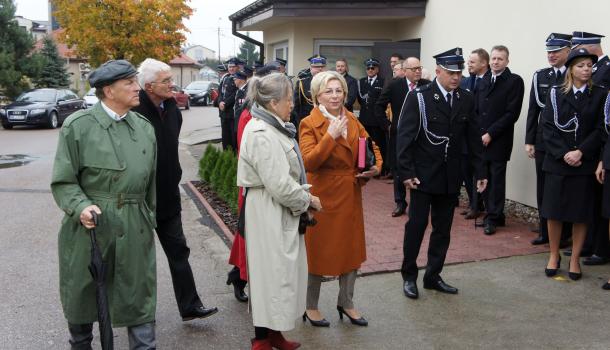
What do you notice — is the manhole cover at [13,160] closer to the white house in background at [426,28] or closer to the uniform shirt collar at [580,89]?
the white house in background at [426,28]

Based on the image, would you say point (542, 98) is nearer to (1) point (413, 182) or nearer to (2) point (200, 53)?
(1) point (413, 182)

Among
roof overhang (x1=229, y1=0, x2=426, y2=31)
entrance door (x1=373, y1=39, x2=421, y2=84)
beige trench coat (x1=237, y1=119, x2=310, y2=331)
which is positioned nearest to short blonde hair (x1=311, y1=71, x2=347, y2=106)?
beige trench coat (x1=237, y1=119, x2=310, y2=331)

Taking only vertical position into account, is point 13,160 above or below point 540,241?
below

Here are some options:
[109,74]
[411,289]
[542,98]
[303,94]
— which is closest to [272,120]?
[109,74]

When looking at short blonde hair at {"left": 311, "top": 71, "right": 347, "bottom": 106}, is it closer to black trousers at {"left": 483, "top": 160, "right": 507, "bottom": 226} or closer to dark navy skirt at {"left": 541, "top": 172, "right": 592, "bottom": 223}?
dark navy skirt at {"left": 541, "top": 172, "right": 592, "bottom": 223}

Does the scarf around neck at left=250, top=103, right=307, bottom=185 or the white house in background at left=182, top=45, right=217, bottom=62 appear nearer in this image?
the scarf around neck at left=250, top=103, right=307, bottom=185

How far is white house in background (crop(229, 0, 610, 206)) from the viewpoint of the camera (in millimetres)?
7879

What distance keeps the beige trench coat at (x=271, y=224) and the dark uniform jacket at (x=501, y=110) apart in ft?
13.5

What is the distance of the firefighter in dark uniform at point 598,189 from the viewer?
588 cm

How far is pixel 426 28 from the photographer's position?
36.9 ft

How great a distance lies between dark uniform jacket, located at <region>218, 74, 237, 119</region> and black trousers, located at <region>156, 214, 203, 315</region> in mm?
7429

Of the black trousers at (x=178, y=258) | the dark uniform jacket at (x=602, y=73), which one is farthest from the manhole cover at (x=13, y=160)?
the dark uniform jacket at (x=602, y=73)

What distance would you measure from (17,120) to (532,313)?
815 inches

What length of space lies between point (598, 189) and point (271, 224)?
3637mm
